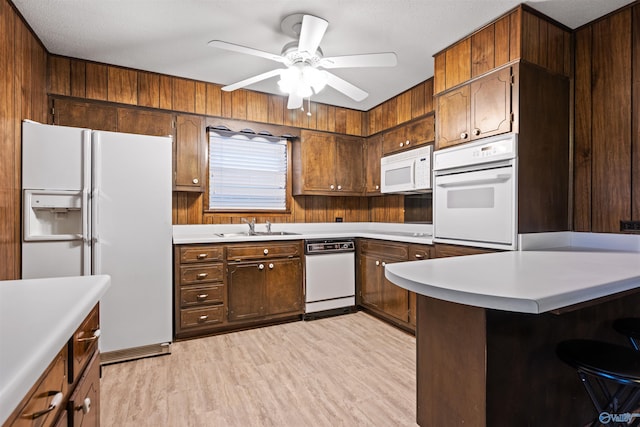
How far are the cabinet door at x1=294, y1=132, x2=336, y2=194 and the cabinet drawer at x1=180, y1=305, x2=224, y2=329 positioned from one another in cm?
165

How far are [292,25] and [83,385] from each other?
238 centimetres

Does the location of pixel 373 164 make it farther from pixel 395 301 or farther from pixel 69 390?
pixel 69 390

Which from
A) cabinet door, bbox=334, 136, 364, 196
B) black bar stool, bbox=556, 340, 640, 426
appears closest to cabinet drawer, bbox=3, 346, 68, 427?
black bar stool, bbox=556, 340, 640, 426

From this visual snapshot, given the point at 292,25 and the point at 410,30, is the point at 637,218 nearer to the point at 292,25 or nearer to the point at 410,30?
the point at 410,30

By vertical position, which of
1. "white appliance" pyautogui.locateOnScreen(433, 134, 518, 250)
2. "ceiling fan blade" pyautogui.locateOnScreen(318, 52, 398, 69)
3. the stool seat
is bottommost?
the stool seat

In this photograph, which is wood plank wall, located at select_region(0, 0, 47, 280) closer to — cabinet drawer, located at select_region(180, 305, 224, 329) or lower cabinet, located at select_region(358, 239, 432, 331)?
cabinet drawer, located at select_region(180, 305, 224, 329)

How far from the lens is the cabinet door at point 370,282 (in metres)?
3.48

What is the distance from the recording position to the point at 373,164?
13.8 ft

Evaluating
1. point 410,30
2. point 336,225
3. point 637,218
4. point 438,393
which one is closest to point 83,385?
point 438,393

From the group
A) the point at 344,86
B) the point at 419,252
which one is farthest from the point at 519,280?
the point at 344,86

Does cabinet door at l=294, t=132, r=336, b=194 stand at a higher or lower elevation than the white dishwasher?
higher

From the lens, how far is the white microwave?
132 inches

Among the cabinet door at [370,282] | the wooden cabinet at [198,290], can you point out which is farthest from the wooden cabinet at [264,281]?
the cabinet door at [370,282]

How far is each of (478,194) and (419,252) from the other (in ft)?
2.54
